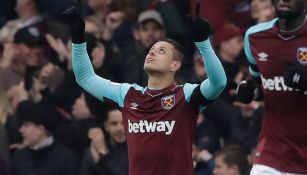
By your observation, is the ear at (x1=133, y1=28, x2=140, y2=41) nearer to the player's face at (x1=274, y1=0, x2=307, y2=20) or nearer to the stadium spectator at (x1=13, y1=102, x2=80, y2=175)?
the stadium spectator at (x1=13, y1=102, x2=80, y2=175)

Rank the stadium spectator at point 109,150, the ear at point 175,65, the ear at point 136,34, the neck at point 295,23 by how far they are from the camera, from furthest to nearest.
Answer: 1. the ear at point 136,34
2. the stadium spectator at point 109,150
3. the neck at point 295,23
4. the ear at point 175,65

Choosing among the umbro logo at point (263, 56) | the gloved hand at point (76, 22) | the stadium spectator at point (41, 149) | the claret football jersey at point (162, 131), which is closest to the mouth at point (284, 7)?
the umbro logo at point (263, 56)

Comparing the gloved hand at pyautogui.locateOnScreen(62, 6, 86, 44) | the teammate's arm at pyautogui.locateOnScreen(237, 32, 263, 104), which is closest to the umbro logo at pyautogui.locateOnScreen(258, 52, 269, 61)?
the teammate's arm at pyautogui.locateOnScreen(237, 32, 263, 104)

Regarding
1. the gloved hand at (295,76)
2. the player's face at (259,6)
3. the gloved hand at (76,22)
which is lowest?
the player's face at (259,6)

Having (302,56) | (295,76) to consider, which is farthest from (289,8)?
(295,76)

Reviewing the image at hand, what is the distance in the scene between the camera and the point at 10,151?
12094mm

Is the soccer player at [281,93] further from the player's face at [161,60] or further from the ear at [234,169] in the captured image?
the ear at [234,169]

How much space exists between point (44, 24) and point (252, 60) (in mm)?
4403

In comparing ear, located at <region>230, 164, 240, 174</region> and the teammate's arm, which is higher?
the teammate's arm

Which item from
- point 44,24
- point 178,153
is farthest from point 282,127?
point 44,24

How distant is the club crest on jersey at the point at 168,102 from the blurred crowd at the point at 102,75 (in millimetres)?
2027

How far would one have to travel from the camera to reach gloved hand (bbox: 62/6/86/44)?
29.7ft

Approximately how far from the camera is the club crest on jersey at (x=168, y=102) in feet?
29.9

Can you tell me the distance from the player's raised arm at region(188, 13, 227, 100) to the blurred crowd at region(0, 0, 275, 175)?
222 cm
